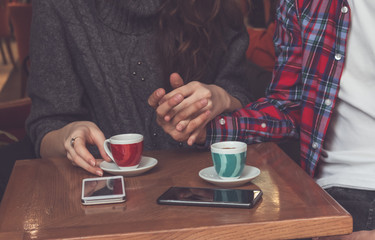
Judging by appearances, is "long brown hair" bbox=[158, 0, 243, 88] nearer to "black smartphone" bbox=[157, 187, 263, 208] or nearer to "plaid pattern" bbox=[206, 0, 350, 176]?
"plaid pattern" bbox=[206, 0, 350, 176]

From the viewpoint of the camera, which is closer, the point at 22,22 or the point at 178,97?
the point at 178,97

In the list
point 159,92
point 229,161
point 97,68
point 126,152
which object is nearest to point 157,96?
point 159,92

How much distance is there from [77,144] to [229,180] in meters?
0.38

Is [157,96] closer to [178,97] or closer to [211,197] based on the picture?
[178,97]

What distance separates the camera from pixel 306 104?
4.31 ft

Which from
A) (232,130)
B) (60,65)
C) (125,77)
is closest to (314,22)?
(232,130)

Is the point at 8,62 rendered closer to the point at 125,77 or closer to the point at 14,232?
the point at 125,77

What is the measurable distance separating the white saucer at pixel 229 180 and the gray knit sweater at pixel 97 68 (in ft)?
1.64

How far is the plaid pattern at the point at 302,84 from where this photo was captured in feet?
4.07

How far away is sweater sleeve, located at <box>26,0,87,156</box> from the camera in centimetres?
150

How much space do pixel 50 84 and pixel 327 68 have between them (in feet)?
2.52

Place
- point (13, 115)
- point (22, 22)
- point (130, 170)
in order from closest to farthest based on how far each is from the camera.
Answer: point (130, 170), point (13, 115), point (22, 22)

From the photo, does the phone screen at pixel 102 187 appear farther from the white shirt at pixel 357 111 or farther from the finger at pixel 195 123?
the white shirt at pixel 357 111

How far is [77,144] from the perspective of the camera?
121 cm
